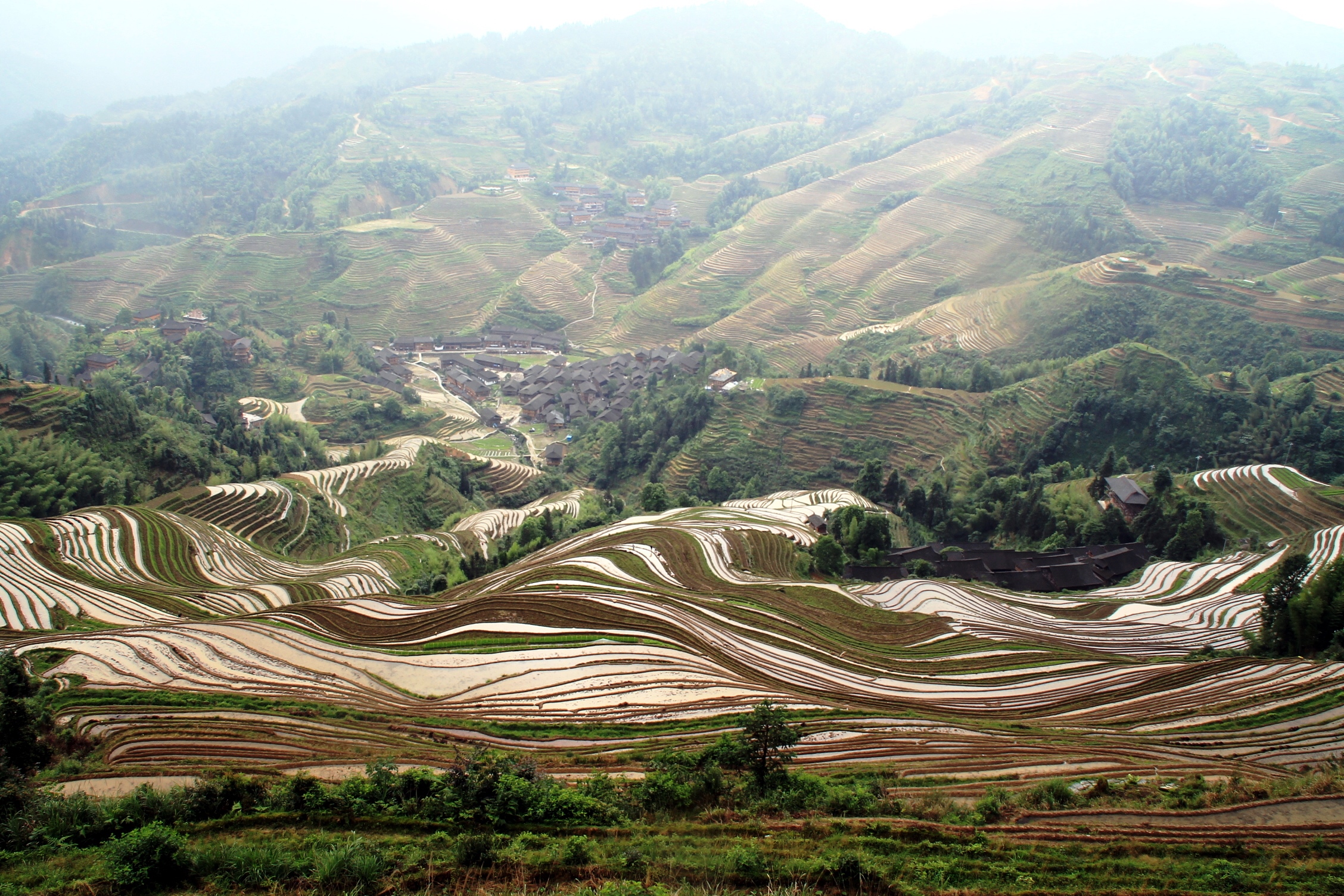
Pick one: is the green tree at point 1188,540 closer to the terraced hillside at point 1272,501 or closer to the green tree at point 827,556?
the terraced hillside at point 1272,501

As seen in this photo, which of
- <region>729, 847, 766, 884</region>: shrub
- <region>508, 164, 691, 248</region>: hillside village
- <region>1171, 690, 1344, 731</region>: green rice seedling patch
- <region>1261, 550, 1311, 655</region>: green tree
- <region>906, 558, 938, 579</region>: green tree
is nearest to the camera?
<region>729, 847, 766, 884</region>: shrub

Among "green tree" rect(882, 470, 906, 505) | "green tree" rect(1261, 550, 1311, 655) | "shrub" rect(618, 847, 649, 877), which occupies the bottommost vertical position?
"green tree" rect(882, 470, 906, 505)

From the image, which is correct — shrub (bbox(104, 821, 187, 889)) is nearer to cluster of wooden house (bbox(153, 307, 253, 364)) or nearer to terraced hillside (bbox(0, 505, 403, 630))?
terraced hillside (bbox(0, 505, 403, 630))

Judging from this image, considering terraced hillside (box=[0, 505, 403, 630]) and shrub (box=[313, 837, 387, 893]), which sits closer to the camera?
shrub (box=[313, 837, 387, 893])

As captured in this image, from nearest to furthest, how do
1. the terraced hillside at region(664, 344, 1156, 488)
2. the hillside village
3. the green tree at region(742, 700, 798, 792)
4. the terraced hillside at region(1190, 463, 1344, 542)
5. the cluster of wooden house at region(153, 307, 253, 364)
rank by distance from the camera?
the green tree at region(742, 700, 798, 792), the terraced hillside at region(1190, 463, 1344, 542), the terraced hillside at region(664, 344, 1156, 488), the cluster of wooden house at region(153, 307, 253, 364), the hillside village

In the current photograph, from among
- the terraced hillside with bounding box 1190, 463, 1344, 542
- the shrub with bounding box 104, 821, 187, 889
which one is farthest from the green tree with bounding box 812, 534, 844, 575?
the shrub with bounding box 104, 821, 187, 889

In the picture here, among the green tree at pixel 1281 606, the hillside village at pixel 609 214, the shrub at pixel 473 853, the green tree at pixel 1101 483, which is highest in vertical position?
the hillside village at pixel 609 214

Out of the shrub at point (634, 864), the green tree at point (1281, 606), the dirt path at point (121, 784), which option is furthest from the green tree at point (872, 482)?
the dirt path at point (121, 784)

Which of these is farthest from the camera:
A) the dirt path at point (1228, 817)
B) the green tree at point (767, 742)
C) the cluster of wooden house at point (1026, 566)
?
the cluster of wooden house at point (1026, 566)
